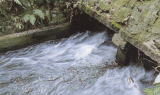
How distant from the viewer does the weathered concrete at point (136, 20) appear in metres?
4.11

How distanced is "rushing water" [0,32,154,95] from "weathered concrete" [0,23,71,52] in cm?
16

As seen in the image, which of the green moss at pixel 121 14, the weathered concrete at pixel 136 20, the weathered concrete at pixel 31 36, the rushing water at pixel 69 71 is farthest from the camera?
the weathered concrete at pixel 31 36

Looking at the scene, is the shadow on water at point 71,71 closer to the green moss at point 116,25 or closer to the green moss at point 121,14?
the green moss at point 116,25

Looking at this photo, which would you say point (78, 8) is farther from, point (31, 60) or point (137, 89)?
point (137, 89)

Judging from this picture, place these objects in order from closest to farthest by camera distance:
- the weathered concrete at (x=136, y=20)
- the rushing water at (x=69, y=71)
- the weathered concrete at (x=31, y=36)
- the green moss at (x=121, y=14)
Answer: the weathered concrete at (x=136, y=20) < the rushing water at (x=69, y=71) < the green moss at (x=121, y=14) < the weathered concrete at (x=31, y=36)

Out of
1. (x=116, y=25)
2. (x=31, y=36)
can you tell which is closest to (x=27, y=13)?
(x=31, y=36)

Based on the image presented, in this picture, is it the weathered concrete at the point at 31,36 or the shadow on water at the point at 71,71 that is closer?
the shadow on water at the point at 71,71

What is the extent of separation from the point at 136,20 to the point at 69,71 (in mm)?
1775

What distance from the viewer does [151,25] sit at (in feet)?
14.3

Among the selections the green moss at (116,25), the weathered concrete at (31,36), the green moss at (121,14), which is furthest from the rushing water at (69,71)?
the green moss at (121,14)

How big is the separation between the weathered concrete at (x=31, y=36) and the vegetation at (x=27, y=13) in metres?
0.15

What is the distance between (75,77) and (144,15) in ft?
6.04

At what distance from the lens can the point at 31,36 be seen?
6.40 m

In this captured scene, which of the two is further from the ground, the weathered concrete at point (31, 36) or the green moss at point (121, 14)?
the green moss at point (121, 14)
